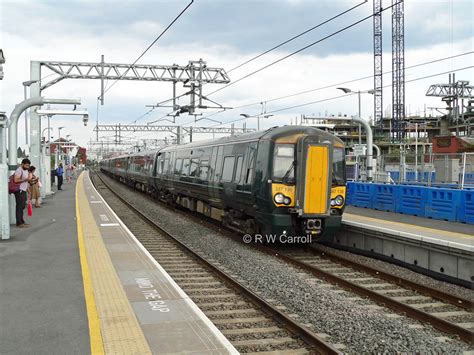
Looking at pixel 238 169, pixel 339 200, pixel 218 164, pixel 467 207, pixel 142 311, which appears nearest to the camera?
pixel 142 311

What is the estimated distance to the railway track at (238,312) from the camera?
5.53 meters

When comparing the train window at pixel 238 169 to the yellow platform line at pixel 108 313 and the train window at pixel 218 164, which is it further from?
the yellow platform line at pixel 108 313

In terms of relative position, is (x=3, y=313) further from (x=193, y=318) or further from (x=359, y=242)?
(x=359, y=242)

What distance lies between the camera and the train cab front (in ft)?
35.7

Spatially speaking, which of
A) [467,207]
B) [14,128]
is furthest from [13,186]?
[467,207]

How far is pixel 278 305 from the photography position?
7246 millimetres

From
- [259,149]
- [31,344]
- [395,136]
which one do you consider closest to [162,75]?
[259,149]

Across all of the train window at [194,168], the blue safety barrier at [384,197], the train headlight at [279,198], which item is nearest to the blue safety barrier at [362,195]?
the blue safety barrier at [384,197]

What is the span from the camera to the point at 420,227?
488 inches

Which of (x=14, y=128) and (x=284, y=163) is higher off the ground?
(x=14, y=128)

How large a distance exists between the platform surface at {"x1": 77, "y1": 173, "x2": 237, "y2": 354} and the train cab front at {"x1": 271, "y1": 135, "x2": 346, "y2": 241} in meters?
3.28

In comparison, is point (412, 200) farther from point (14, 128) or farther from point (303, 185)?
point (14, 128)

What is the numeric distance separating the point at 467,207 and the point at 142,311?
10522 mm

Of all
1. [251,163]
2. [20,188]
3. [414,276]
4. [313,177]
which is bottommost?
[414,276]
